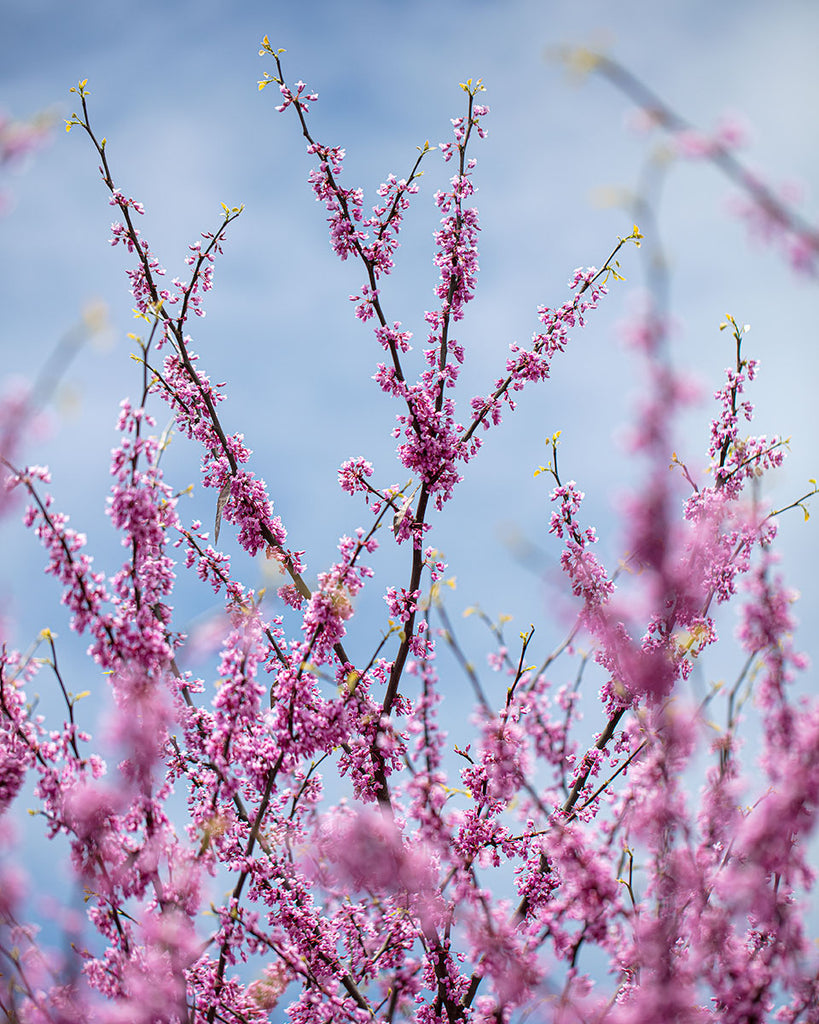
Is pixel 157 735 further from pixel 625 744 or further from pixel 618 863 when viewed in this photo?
pixel 625 744

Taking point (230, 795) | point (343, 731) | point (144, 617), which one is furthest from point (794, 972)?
point (144, 617)

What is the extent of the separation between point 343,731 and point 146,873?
123cm

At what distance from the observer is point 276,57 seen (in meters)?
6.35

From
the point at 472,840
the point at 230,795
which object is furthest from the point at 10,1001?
the point at 472,840

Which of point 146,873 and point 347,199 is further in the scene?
point 347,199

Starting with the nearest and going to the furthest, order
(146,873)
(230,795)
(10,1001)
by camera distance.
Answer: (10,1001), (146,873), (230,795)

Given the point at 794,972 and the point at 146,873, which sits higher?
the point at 794,972

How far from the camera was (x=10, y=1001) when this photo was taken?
3855mm

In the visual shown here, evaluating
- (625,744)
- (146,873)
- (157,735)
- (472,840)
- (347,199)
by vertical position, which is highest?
(347,199)

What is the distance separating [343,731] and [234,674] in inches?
31.3

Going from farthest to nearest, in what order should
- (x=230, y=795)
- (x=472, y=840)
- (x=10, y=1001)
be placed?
1. (x=472, y=840)
2. (x=230, y=795)
3. (x=10, y=1001)

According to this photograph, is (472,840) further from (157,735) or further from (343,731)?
(157,735)

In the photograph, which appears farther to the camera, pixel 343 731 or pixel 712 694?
pixel 343 731

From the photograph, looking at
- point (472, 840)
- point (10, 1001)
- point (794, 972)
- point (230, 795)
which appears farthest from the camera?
point (472, 840)
